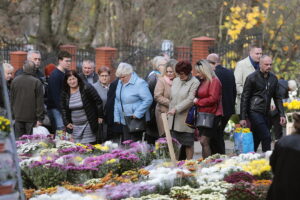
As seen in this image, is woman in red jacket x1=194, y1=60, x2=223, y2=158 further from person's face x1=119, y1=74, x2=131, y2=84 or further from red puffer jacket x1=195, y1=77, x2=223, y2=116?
person's face x1=119, y1=74, x2=131, y2=84

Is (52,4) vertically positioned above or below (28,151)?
above

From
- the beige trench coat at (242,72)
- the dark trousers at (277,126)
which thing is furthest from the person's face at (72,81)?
the dark trousers at (277,126)

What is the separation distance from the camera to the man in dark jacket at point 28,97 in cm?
1281

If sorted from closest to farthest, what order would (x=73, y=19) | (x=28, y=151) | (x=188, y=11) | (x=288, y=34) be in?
(x=28, y=151)
(x=288, y=34)
(x=188, y=11)
(x=73, y=19)

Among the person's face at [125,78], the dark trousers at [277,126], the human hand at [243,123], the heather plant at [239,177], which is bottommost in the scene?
the dark trousers at [277,126]

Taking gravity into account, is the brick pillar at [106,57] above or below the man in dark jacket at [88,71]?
below

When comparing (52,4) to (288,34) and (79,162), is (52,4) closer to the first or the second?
(288,34)

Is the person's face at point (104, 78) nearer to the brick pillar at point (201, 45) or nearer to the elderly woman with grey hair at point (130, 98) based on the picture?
the elderly woman with grey hair at point (130, 98)

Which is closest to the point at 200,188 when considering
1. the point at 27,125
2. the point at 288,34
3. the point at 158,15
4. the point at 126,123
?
the point at 126,123

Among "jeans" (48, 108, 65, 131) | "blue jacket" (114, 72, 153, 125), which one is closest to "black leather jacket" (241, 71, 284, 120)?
"blue jacket" (114, 72, 153, 125)

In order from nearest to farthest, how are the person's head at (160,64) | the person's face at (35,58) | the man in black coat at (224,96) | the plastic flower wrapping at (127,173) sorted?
the plastic flower wrapping at (127,173)
the man in black coat at (224,96)
the person's head at (160,64)
the person's face at (35,58)

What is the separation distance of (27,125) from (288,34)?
47.9ft

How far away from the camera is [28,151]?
11547mm

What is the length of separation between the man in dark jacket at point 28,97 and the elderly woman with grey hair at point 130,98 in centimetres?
126
